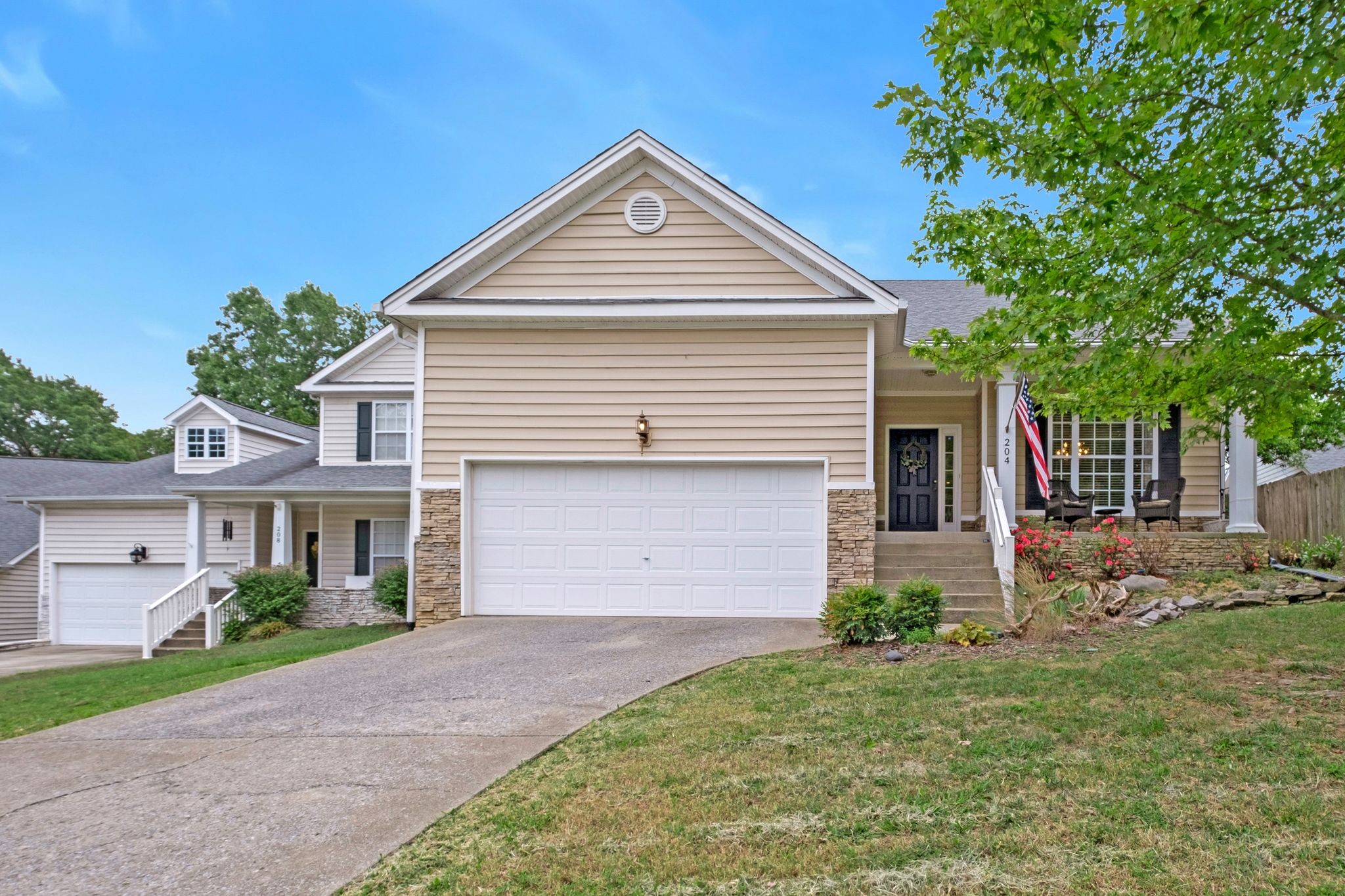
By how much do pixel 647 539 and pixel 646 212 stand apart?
4.65 m

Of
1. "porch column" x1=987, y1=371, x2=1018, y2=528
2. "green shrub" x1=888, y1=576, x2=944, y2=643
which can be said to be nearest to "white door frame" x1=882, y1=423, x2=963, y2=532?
"porch column" x1=987, y1=371, x2=1018, y2=528

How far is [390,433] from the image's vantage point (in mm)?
16734

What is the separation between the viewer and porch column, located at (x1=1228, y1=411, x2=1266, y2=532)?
11422mm

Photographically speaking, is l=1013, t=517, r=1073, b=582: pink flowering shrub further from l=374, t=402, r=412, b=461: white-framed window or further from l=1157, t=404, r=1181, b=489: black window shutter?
l=374, t=402, r=412, b=461: white-framed window

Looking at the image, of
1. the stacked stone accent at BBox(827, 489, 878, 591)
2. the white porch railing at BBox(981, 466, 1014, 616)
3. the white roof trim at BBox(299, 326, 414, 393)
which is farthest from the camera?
the white roof trim at BBox(299, 326, 414, 393)

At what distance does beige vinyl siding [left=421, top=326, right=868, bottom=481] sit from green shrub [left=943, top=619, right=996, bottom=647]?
10.4ft

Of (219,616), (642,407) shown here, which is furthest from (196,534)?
(642,407)

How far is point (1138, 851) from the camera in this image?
2973mm

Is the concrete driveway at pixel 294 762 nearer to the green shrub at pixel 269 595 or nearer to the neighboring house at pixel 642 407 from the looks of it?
the neighboring house at pixel 642 407

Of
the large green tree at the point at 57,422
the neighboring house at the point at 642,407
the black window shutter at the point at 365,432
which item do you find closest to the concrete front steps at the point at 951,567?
the neighboring house at the point at 642,407

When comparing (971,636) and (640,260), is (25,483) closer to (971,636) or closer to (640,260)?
(640,260)

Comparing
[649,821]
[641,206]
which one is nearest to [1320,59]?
[649,821]

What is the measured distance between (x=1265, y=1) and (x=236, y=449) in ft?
67.2

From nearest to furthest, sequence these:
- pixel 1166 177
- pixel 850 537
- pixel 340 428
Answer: pixel 1166 177 < pixel 850 537 < pixel 340 428
